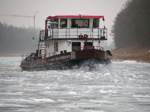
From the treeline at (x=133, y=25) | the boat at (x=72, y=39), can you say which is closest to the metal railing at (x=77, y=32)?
the boat at (x=72, y=39)

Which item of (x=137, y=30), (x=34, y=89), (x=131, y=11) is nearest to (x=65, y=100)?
(x=34, y=89)

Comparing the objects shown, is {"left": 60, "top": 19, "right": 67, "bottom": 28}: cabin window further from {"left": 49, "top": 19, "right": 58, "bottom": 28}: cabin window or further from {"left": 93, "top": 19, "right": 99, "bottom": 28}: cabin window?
{"left": 93, "top": 19, "right": 99, "bottom": 28}: cabin window

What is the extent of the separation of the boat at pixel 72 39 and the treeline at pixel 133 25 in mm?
60154

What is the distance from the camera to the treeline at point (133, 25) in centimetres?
12519

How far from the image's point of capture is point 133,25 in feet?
442

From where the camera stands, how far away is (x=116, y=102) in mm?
25328

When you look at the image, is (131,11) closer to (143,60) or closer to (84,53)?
(143,60)

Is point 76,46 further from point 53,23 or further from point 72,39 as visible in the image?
point 53,23

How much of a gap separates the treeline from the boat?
60154mm

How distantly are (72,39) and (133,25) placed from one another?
78.9m

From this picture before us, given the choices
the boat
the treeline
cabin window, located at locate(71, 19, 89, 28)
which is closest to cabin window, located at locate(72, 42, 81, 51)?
the boat

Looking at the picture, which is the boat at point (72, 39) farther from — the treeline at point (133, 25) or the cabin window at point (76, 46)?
the treeline at point (133, 25)

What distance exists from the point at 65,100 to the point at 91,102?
128 cm

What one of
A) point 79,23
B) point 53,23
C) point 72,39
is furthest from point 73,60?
point 53,23
